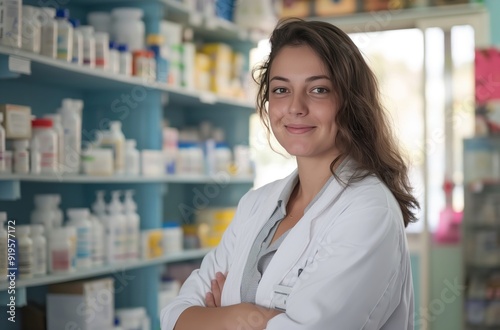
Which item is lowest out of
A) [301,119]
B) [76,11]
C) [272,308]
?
[272,308]

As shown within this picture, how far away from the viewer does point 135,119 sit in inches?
155

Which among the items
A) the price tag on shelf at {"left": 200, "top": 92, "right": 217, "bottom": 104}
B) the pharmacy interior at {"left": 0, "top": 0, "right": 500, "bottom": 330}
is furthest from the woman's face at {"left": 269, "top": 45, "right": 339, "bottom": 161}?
the price tag on shelf at {"left": 200, "top": 92, "right": 217, "bottom": 104}

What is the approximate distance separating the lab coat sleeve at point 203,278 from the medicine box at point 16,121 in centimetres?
100

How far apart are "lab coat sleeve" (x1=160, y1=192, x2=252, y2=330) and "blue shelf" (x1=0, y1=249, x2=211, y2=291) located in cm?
83

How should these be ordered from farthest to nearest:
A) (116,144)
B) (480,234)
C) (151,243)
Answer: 1. (480,234)
2. (151,243)
3. (116,144)

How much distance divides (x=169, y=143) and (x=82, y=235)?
1.02 meters

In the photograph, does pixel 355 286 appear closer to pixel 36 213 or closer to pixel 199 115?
pixel 36 213

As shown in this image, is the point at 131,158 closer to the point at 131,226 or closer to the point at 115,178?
the point at 115,178

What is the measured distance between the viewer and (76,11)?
3834 millimetres

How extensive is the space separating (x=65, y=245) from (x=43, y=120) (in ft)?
1.79

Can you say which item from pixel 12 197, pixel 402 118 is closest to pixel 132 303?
pixel 12 197

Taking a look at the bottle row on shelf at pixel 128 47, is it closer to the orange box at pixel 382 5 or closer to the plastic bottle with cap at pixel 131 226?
the plastic bottle with cap at pixel 131 226

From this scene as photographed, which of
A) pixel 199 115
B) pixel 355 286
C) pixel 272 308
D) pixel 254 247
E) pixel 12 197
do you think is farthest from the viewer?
pixel 199 115

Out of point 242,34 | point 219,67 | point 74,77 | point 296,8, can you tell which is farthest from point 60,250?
point 296,8
